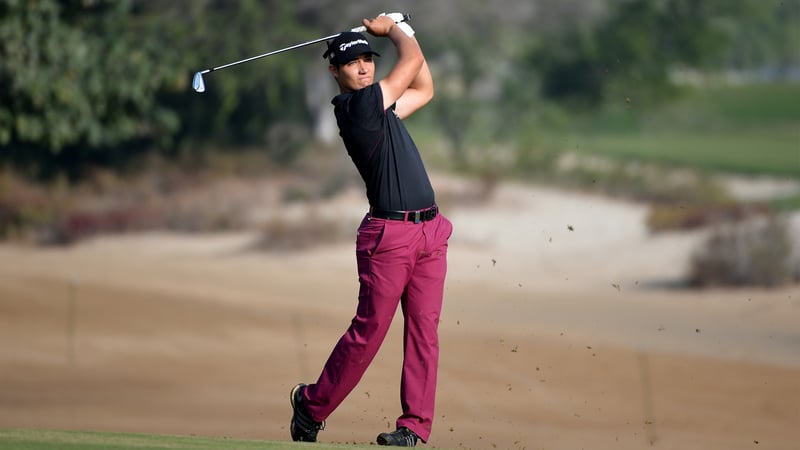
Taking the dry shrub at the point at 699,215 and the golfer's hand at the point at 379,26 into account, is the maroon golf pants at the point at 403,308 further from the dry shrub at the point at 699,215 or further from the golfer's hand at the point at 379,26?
the dry shrub at the point at 699,215

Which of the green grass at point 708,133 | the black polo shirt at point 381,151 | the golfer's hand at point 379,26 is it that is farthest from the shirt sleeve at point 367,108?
the green grass at point 708,133

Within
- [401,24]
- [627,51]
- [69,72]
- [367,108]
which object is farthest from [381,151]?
[627,51]

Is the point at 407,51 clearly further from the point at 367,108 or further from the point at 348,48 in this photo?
the point at 367,108

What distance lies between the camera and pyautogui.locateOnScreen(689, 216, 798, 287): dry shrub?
66.5 ft

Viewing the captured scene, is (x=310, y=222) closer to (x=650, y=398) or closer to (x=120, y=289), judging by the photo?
(x=120, y=289)

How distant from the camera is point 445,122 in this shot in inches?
1411

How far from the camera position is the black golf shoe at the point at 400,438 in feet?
26.3

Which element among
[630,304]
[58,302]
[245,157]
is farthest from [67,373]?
[245,157]

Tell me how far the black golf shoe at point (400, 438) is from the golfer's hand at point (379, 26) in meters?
2.05

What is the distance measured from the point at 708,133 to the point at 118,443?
42.9 m

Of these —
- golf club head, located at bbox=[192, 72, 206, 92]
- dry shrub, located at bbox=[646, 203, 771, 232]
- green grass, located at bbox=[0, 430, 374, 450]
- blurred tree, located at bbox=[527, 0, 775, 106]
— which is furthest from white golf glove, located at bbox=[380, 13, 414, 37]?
blurred tree, located at bbox=[527, 0, 775, 106]

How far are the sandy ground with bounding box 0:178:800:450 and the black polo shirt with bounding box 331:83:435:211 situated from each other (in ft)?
9.63

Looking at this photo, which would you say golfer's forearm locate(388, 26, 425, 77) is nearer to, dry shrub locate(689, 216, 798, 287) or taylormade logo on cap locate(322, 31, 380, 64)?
taylormade logo on cap locate(322, 31, 380, 64)

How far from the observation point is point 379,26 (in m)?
7.98
